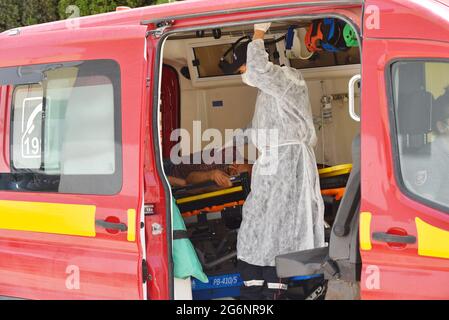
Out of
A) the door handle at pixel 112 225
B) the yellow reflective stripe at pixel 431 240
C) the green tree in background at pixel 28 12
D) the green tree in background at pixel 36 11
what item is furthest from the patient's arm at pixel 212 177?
the green tree in background at pixel 36 11

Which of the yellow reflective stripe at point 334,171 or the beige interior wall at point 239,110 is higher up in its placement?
the beige interior wall at point 239,110

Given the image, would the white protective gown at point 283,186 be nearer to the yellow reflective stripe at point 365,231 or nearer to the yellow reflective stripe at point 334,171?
the yellow reflective stripe at point 334,171

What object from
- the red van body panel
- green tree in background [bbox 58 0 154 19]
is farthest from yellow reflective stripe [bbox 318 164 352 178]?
green tree in background [bbox 58 0 154 19]

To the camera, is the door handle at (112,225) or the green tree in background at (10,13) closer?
the door handle at (112,225)

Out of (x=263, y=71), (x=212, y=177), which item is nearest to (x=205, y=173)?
(x=212, y=177)

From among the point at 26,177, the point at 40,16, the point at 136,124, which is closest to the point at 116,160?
the point at 136,124

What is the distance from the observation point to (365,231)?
287 cm

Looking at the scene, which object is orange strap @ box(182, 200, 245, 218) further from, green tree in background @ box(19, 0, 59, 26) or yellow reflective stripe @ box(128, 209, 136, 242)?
green tree in background @ box(19, 0, 59, 26)

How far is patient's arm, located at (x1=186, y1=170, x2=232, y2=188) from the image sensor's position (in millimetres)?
5297

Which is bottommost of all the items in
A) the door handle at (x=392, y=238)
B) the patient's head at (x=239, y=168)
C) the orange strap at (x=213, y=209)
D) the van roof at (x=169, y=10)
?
the orange strap at (x=213, y=209)

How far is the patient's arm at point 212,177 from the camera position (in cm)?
530

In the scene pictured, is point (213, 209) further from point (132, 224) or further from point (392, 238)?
point (392, 238)

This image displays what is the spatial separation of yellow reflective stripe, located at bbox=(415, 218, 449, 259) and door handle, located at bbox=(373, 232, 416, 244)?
0.12 feet
